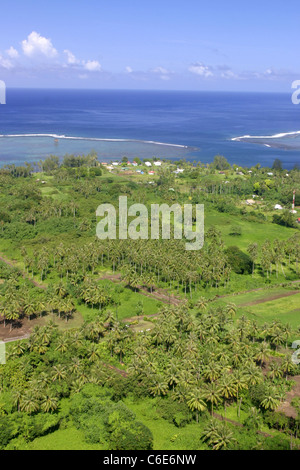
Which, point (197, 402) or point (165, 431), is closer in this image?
point (165, 431)

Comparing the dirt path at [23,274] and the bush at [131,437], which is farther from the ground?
the dirt path at [23,274]

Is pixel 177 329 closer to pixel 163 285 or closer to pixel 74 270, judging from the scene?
pixel 163 285

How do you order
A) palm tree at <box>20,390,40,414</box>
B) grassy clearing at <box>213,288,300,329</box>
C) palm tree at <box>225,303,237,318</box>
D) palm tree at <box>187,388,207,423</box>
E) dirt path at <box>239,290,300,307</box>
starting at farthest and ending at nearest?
dirt path at <box>239,290,300,307</box>, grassy clearing at <box>213,288,300,329</box>, palm tree at <box>225,303,237,318</box>, palm tree at <box>187,388,207,423</box>, palm tree at <box>20,390,40,414</box>

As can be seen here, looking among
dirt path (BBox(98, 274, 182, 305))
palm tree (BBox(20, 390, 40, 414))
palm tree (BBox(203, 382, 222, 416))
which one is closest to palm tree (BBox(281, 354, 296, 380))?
palm tree (BBox(203, 382, 222, 416))

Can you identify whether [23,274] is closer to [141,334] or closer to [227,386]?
[141,334]

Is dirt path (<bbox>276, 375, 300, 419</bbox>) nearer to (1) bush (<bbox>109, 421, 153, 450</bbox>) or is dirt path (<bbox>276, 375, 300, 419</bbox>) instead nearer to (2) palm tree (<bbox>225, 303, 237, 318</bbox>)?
(2) palm tree (<bbox>225, 303, 237, 318</bbox>)

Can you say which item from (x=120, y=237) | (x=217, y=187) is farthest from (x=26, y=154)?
(x=120, y=237)

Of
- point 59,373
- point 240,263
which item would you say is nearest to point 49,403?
point 59,373

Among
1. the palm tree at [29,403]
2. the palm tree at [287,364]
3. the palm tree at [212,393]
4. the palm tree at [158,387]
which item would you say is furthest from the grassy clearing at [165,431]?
the palm tree at [287,364]

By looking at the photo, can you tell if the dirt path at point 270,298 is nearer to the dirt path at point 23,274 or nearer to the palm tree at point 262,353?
the palm tree at point 262,353

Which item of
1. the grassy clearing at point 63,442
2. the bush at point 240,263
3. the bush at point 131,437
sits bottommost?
the grassy clearing at point 63,442

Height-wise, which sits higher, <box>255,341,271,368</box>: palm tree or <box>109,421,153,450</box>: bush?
<box>255,341,271,368</box>: palm tree
